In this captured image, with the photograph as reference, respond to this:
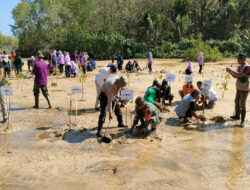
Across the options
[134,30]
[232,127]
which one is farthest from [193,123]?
[134,30]

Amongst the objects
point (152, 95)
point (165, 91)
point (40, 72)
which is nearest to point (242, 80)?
point (152, 95)

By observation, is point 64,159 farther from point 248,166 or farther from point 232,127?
point 232,127

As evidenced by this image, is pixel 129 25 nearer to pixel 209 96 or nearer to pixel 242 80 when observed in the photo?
pixel 209 96

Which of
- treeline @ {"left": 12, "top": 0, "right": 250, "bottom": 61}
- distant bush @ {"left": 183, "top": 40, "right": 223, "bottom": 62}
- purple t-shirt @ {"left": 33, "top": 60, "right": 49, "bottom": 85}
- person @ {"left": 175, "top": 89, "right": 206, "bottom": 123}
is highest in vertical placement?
treeline @ {"left": 12, "top": 0, "right": 250, "bottom": 61}

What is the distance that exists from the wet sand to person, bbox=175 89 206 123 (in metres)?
0.26

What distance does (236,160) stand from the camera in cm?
497

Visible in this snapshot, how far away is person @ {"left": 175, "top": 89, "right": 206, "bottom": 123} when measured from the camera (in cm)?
673

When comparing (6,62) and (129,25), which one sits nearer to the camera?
(6,62)

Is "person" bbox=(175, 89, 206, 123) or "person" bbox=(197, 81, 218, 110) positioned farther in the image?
"person" bbox=(197, 81, 218, 110)

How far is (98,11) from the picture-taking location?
3838cm

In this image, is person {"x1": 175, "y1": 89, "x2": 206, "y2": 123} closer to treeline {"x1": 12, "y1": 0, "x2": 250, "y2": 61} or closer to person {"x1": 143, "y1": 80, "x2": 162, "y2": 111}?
person {"x1": 143, "y1": 80, "x2": 162, "y2": 111}

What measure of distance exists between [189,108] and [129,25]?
31.0 meters

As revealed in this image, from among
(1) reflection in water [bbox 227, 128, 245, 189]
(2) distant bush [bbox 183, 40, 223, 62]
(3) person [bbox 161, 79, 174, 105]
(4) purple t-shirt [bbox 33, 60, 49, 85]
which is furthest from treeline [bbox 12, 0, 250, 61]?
(1) reflection in water [bbox 227, 128, 245, 189]

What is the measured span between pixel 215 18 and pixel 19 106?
3347 cm
